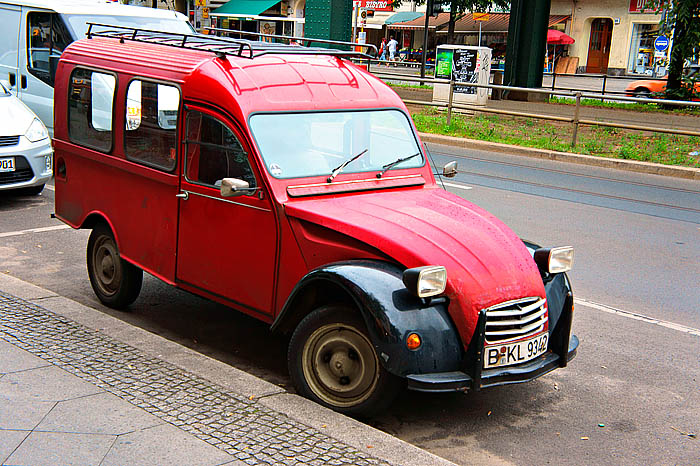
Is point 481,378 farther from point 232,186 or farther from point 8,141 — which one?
point 8,141

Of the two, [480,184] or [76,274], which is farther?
[480,184]

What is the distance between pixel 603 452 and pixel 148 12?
1097cm

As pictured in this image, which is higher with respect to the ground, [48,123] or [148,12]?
[148,12]

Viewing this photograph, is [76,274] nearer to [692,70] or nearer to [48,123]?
[48,123]

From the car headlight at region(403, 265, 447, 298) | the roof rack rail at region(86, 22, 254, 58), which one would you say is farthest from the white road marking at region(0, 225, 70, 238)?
the car headlight at region(403, 265, 447, 298)

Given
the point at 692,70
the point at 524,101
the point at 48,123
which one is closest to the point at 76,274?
the point at 48,123

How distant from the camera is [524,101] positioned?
23.2m

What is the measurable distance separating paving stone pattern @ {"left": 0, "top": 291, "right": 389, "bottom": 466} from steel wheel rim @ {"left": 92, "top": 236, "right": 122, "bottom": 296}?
0.80 metres

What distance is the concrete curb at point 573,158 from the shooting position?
14789 mm

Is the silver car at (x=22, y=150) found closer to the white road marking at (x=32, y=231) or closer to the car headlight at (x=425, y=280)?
the white road marking at (x=32, y=231)

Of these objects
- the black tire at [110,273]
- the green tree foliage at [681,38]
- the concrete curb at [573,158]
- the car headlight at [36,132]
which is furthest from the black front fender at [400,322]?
the green tree foliage at [681,38]

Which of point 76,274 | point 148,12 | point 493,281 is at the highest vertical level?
point 148,12

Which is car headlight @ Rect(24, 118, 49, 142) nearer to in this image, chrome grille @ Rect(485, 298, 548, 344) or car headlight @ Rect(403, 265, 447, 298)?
car headlight @ Rect(403, 265, 447, 298)

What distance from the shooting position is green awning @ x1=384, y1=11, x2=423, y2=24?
56594 millimetres
